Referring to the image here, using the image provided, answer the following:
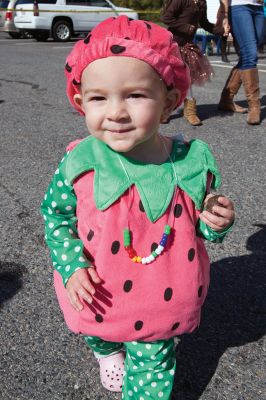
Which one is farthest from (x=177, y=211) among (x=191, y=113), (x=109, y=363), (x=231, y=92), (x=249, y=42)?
(x=231, y=92)

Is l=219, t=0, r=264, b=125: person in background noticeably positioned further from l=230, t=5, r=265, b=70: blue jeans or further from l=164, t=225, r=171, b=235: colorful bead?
l=164, t=225, r=171, b=235: colorful bead

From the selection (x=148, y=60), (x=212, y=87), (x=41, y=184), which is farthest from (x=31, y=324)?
(x=212, y=87)

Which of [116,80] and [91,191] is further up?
[116,80]

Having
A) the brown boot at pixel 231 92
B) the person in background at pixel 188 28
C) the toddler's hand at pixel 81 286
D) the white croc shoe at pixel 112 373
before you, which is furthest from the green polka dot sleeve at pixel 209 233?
the brown boot at pixel 231 92

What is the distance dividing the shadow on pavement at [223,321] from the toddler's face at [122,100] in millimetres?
941

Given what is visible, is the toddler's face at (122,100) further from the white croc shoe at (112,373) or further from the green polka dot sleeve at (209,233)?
the white croc shoe at (112,373)

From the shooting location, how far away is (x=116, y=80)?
135cm

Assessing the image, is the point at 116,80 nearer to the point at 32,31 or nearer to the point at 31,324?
the point at 31,324

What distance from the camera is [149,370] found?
5.32 ft

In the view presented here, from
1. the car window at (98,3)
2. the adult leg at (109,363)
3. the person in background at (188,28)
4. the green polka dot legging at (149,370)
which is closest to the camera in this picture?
the green polka dot legging at (149,370)

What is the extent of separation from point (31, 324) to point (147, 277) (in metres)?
0.85

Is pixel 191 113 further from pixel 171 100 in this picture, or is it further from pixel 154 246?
pixel 154 246

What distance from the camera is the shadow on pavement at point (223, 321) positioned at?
1.91m

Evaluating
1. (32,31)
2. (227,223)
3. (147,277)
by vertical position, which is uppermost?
(227,223)
